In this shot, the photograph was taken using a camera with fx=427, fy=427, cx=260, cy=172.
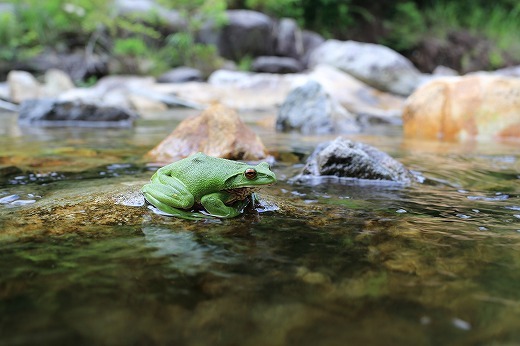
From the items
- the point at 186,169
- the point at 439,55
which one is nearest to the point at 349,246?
the point at 186,169

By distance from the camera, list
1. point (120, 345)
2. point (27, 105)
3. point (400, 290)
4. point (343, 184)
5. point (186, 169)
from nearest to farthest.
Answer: point (120, 345)
point (400, 290)
point (186, 169)
point (343, 184)
point (27, 105)

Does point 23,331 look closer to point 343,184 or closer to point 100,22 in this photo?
point 343,184

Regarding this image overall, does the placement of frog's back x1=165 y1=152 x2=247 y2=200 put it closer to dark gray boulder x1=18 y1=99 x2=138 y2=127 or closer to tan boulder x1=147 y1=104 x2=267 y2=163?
tan boulder x1=147 y1=104 x2=267 y2=163

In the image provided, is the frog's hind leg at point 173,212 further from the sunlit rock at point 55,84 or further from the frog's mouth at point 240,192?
the sunlit rock at point 55,84

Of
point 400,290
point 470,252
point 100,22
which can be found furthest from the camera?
point 100,22

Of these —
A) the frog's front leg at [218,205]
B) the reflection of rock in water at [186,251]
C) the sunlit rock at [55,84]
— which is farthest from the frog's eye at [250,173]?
the sunlit rock at [55,84]

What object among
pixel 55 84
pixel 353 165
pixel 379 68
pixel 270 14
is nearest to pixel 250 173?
pixel 353 165
